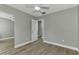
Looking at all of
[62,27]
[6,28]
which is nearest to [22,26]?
[6,28]

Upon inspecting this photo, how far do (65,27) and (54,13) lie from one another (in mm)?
549

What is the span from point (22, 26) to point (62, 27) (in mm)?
1261

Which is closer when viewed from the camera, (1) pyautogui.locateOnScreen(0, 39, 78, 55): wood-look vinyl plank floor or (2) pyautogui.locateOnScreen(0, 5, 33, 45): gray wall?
(1) pyautogui.locateOnScreen(0, 39, 78, 55): wood-look vinyl plank floor

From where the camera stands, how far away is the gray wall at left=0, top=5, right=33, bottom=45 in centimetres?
180

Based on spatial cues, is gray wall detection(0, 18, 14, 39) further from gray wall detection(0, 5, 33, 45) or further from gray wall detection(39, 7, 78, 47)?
gray wall detection(39, 7, 78, 47)

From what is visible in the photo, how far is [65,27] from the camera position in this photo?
185cm

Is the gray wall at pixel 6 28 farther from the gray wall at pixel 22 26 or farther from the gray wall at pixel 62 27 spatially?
the gray wall at pixel 62 27

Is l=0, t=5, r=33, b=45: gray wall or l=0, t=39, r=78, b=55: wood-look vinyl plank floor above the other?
l=0, t=5, r=33, b=45: gray wall

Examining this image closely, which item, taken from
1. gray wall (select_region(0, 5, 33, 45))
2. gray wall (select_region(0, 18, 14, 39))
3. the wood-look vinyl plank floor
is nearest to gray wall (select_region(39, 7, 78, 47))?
the wood-look vinyl plank floor

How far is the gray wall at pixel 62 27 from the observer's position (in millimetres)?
1624

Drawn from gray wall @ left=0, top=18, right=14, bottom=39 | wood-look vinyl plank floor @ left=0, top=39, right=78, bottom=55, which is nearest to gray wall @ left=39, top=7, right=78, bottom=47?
wood-look vinyl plank floor @ left=0, top=39, right=78, bottom=55

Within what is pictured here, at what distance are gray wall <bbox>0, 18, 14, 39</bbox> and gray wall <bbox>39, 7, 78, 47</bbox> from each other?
1016 mm

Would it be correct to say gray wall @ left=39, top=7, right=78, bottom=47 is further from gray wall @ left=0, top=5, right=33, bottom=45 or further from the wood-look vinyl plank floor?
gray wall @ left=0, top=5, right=33, bottom=45
